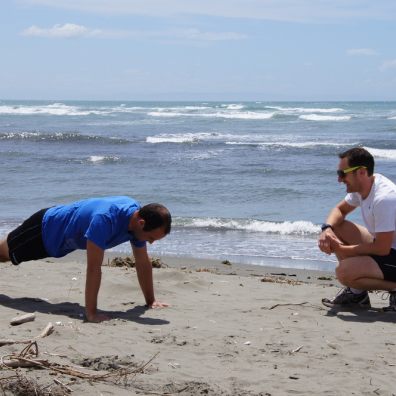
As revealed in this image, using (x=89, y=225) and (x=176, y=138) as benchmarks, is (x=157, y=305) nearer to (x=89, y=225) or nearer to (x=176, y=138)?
(x=89, y=225)

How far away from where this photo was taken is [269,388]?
3832 mm

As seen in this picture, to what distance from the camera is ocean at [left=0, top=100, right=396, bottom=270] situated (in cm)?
984

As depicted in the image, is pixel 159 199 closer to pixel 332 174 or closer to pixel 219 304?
pixel 332 174

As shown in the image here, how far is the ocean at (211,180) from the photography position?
387 inches

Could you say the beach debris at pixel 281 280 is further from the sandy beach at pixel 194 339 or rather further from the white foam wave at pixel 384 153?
the white foam wave at pixel 384 153

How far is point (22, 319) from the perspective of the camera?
490 cm

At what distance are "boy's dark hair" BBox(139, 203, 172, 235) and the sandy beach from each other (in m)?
0.65

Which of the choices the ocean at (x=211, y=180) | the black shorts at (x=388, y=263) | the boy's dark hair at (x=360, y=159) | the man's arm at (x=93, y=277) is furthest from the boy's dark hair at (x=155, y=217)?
the ocean at (x=211, y=180)

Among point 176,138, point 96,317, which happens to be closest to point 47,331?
point 96,317

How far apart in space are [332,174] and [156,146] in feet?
31.9

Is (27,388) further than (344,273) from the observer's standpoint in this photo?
No

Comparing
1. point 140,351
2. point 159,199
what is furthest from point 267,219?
point 140,351

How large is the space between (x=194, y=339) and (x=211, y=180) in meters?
11.5

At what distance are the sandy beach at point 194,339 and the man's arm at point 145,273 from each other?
11cm
